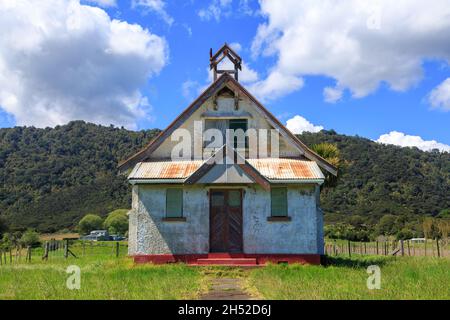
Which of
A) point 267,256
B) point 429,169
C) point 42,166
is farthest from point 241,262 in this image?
point 42,166

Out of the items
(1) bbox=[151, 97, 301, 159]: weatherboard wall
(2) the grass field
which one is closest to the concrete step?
(2) the grass field

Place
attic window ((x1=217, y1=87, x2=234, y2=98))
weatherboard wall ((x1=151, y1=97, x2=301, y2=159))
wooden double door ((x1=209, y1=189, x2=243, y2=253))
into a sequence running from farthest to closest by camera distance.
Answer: attic window ((x1=217, y1=87, x2=234, y2=98)), weatherboard wall ((x1=151, y1=97, x2=301, y2=159)), wooden double door ((x1=209, y1=189, x2=243, y2=253))

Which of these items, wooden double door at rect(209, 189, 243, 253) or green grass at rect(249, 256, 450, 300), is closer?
green grass at rect(249, 256, 450, 300)

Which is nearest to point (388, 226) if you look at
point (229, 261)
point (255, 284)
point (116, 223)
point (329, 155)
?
point (116, 223)

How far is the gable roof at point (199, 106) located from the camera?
1898 centimetres

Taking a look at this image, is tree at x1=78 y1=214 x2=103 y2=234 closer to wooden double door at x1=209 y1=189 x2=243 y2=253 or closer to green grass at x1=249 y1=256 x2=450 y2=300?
wooden double door at x1=209 y1=189 x2=243 y2=253

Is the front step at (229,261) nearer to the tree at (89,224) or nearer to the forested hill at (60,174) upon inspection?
the tree at (89,224)

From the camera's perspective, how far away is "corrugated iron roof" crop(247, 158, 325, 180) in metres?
17.5

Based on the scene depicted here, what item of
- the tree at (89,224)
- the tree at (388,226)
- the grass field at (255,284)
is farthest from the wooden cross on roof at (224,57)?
the tree at (89,224)

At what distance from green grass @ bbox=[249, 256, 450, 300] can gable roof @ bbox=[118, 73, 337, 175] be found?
5.09m

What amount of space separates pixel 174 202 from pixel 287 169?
4436 mm

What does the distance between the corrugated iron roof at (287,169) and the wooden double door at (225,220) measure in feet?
4.36

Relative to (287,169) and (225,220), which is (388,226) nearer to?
(287,169)
